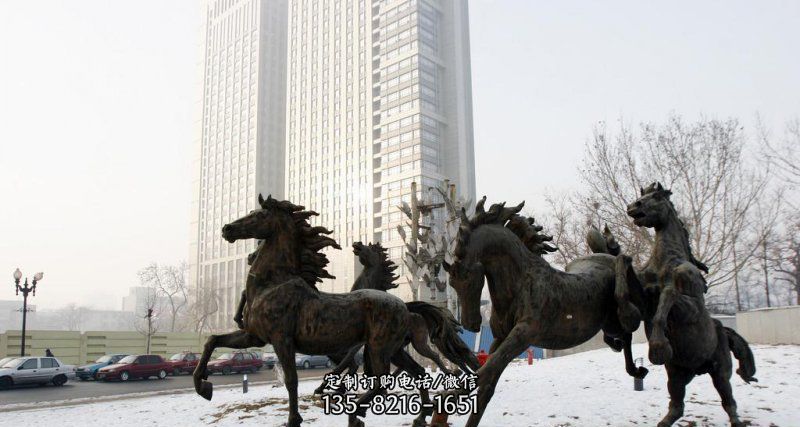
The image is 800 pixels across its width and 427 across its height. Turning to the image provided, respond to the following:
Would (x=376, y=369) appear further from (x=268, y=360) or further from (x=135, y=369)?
(x=268, y=360)

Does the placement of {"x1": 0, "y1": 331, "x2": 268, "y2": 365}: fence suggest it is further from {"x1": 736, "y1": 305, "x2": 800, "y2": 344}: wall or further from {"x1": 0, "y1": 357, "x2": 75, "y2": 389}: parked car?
{"x1": 736, "y1": 305, "x2": 800, "y2": 344}: wall

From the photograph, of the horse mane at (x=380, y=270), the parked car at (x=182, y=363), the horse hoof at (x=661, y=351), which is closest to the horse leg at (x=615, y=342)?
the horse hoof at (x=661, y=351)

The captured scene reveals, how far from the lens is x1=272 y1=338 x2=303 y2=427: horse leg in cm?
544

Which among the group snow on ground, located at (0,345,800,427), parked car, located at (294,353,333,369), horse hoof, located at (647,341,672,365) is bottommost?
parked car, located at (294,353,333,369)

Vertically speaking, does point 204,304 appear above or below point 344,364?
above

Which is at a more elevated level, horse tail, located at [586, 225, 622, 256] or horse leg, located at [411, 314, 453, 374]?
horse tail, located at [586, 225, 622, 256]

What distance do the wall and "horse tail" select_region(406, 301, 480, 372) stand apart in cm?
1430

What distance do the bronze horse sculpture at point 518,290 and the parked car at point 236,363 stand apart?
2264 centimetres

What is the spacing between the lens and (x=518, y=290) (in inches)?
190

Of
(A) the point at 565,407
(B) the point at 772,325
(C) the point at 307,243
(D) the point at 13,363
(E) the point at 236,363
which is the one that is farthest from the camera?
(E) the point at 236,363

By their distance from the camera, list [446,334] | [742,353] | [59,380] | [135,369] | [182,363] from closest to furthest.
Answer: [742,353] → [446,334] → [59,380] → [135,369] → [182,363]

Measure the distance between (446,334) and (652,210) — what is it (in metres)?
2.58

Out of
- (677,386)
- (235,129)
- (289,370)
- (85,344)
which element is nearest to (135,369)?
(85,344)

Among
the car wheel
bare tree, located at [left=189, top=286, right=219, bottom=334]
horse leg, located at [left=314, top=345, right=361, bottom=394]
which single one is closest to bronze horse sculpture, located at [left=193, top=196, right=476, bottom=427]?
horse leg, located at [left=314, top=345, right=361, bottom=394]
